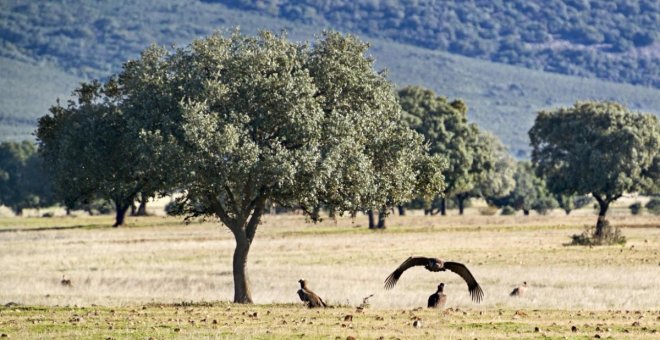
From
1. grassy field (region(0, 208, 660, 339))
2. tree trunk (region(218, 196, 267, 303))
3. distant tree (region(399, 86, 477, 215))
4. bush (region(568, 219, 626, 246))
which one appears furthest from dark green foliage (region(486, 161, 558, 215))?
tree trunk (region(218, 196, 267, 303))

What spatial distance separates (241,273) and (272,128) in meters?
5.16

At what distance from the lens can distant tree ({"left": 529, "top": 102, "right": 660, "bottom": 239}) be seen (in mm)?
92750

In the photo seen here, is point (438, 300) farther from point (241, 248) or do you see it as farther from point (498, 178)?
point (498, 178)

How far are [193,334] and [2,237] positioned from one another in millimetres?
74086

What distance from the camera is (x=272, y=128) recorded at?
132 feet

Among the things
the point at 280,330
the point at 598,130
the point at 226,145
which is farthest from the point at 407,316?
the point at 598,130

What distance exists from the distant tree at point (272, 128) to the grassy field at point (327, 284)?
330 centimetres

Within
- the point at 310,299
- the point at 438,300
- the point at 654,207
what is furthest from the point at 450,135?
the point at 438,300

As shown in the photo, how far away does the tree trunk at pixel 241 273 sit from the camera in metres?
42.2

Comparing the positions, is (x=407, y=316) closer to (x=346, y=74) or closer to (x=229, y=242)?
(x=346, y=74)

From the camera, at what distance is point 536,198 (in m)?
180

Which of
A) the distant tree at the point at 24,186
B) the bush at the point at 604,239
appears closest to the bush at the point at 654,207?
the bush at the point at 604,239

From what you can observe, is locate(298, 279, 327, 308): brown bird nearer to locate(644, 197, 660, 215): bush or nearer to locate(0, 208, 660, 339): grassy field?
locate(0, 208, 660, 339): grassy field

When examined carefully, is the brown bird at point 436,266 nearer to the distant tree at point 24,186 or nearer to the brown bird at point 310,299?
the brown bird at point 310,299
